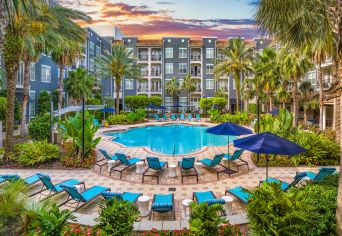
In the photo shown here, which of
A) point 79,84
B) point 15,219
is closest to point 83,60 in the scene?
point 79,84

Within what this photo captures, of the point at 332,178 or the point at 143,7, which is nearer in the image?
the point at 332,178

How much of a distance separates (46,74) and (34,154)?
22961 millimetres

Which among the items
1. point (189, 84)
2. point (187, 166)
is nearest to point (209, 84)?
point (189, 84)

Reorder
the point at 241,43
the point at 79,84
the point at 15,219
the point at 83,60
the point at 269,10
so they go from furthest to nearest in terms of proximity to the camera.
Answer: the point at 83,60
the point at 241,43
the point at 79,84
the point at 269,10
the point at 15,219

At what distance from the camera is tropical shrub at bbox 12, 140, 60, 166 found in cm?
1252

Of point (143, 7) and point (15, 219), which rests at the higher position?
point (143, 7)

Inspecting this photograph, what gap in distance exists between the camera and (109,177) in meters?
11.2

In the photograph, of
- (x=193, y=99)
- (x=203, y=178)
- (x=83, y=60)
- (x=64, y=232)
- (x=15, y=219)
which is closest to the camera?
(x=64, y=232)

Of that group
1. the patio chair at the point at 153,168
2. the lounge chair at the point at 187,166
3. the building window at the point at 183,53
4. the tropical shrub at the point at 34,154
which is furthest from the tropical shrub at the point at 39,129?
the building window at the point at 183,53

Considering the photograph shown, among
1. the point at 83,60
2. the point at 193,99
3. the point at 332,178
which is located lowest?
the point at 332,178

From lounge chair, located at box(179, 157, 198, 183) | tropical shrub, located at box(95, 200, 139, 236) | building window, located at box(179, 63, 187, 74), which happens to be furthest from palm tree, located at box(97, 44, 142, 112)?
tropical shrub, located at box(95, 200, 139, 236)

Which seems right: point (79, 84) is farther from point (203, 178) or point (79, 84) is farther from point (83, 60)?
point (203, 178)

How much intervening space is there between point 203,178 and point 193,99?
144ft

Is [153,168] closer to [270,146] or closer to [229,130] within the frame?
[229,130]
